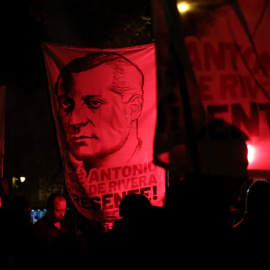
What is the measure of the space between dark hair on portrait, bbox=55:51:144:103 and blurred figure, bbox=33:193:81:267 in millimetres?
1544

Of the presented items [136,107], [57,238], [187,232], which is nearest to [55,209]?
[57,238]

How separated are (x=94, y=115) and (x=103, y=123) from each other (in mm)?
135

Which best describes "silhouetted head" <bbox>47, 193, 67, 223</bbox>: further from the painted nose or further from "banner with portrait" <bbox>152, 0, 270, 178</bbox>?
"banner with portrait" <bbox>152, 0, 270, 178</bbox>

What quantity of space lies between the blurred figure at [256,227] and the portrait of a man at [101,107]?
1488 millimetres

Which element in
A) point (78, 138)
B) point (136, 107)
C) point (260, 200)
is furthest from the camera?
point (136, 107)

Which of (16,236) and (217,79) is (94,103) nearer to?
(16,236)

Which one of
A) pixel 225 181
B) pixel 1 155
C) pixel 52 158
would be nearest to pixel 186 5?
pixel 225 181

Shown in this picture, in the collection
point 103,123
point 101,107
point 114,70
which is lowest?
point 103,123

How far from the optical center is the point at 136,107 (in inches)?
176

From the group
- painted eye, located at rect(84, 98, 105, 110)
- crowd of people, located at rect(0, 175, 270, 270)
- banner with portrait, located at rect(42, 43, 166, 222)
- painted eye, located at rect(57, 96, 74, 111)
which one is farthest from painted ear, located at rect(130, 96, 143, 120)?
crowd of people, located at rect(0, 175, 270, 270)

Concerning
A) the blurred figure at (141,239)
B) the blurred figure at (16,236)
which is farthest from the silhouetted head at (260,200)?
the blurred figure at (16,236)

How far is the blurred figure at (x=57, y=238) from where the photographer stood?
3975 mm

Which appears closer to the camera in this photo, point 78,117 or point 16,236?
point 16,236

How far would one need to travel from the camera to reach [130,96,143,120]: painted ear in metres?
4.45
